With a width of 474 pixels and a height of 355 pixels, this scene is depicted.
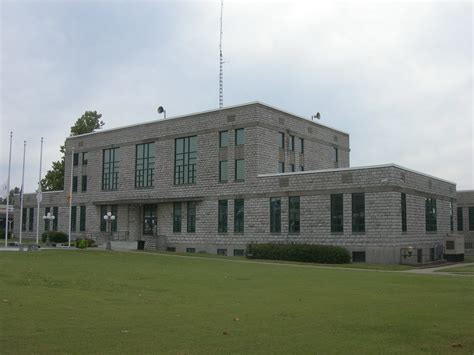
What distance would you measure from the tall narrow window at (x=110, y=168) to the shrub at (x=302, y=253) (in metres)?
19.3

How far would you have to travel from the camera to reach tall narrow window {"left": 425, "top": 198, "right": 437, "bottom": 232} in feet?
136

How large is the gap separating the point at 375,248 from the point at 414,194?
567 centimetres

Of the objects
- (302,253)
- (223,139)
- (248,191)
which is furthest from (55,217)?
(302,253)

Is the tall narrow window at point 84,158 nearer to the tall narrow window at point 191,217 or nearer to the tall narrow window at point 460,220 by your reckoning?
the tall narrow window at point 191,217

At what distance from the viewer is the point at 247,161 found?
42938mm

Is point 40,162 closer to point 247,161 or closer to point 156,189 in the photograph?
point 156,189

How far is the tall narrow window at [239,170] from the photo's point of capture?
4333 centimetres

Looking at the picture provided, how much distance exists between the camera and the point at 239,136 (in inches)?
1727

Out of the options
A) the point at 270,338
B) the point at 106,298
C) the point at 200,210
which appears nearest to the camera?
the point at 270,338

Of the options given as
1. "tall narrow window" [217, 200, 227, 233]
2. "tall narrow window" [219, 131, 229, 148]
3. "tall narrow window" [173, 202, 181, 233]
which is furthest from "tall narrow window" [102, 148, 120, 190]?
"tall narrow window" [217, 200, 227, 233]

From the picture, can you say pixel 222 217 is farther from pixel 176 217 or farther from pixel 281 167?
pixel 281 167

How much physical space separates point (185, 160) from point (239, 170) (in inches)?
236

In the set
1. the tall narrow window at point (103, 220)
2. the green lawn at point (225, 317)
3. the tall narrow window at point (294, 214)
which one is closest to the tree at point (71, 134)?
the tall narrow window at point (103, 220)

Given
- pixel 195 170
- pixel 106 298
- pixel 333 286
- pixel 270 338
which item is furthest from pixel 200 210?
pixel 270 338
